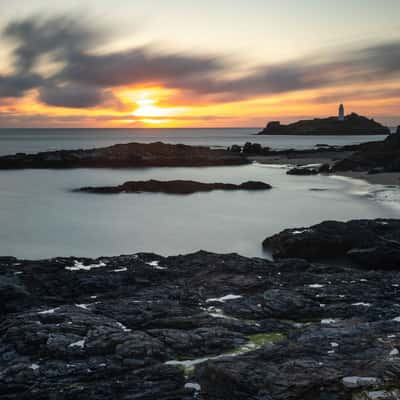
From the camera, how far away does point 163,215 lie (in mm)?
26578

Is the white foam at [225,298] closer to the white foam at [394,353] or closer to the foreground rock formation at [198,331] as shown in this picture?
the foreground rock formation at [198,331]

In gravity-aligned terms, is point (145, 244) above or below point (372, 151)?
below

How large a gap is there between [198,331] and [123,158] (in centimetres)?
5548

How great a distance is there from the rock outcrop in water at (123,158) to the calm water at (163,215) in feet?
49.8

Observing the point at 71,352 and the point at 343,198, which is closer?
the point at 71,352

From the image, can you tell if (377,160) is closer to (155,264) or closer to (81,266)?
(155,264)

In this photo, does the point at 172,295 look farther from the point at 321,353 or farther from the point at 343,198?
the point at 343,198

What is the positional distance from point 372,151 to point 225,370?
52.9m

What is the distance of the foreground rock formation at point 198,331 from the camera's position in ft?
19.4

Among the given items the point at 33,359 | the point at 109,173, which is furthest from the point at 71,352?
the point at 109,173

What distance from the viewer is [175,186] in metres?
36.8

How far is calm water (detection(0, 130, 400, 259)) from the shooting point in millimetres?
19703

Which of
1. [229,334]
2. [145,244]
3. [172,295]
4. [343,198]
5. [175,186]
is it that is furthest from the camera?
[175,186]

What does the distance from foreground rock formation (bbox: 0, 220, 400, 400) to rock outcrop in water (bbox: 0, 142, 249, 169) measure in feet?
157
